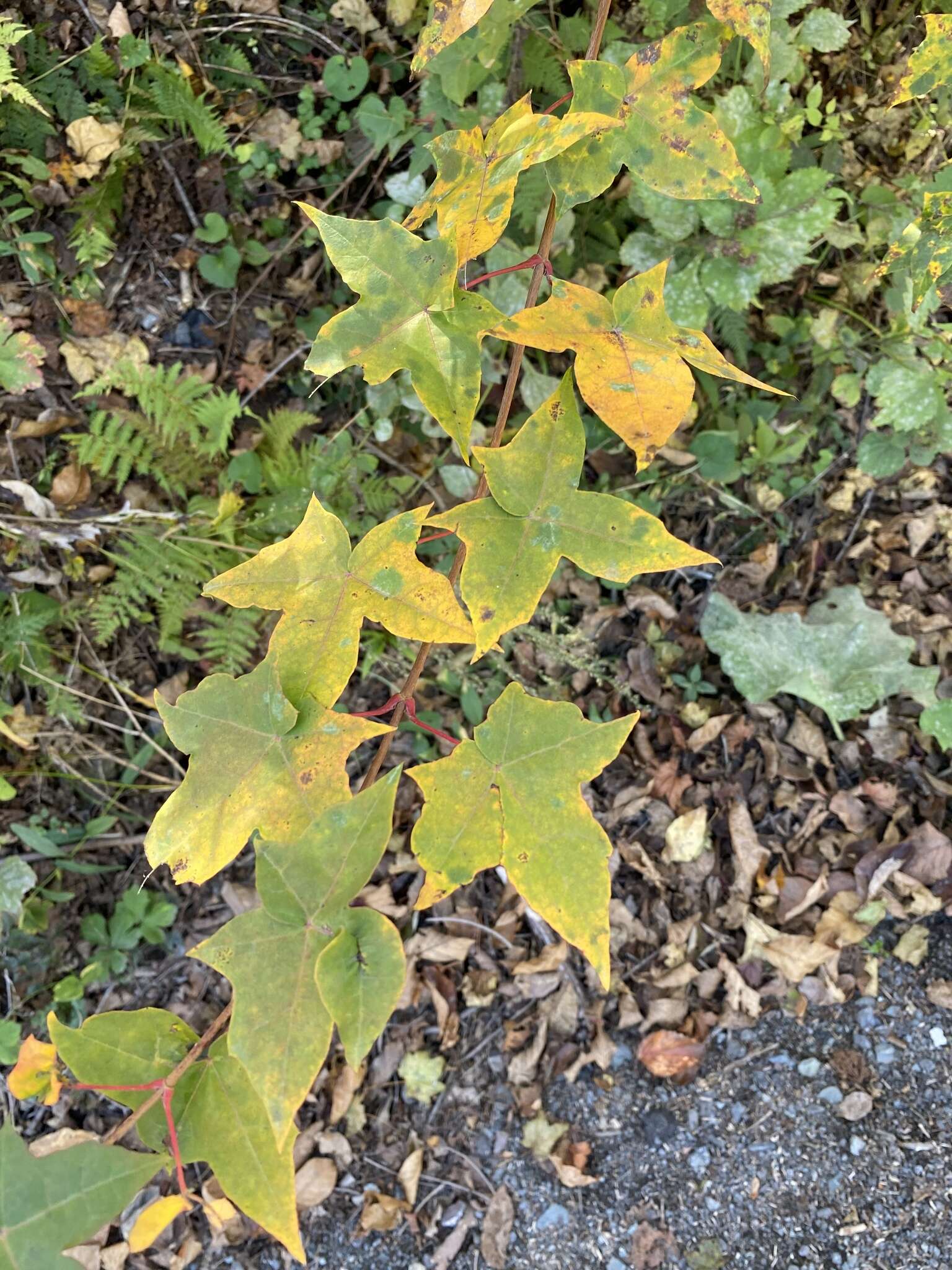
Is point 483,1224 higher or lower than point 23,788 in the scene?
lower

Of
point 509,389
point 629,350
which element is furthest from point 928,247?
point 509,389

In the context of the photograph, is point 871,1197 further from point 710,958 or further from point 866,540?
point 866,540

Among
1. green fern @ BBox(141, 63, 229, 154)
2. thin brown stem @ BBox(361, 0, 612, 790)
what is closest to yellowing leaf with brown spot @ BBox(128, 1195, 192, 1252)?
thin brown stem @ BBox(361, 0, 612, 790)

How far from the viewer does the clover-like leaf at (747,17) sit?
1191 mm

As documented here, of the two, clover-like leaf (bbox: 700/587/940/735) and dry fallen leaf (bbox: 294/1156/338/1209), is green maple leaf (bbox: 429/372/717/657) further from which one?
dry fallen leaf (bbox: 294/1156/338/1209)

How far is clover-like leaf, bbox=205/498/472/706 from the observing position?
115cm

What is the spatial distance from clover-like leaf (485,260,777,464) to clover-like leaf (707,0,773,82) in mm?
354

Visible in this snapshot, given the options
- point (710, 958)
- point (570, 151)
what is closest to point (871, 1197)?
point (710, 958)

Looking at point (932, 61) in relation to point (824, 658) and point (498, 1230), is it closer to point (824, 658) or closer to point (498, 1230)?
point (824, 658)

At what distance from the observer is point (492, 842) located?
114cm

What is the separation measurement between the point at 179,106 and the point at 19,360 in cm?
81

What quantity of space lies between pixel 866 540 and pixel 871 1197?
1693 mm

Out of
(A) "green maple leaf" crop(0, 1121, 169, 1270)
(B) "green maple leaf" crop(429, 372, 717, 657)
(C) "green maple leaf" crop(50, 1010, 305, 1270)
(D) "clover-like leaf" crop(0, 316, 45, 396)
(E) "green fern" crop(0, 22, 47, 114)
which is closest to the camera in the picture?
(A) "green maple leaf" crop(0, 1121, 169, 1270)

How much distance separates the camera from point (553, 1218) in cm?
209
